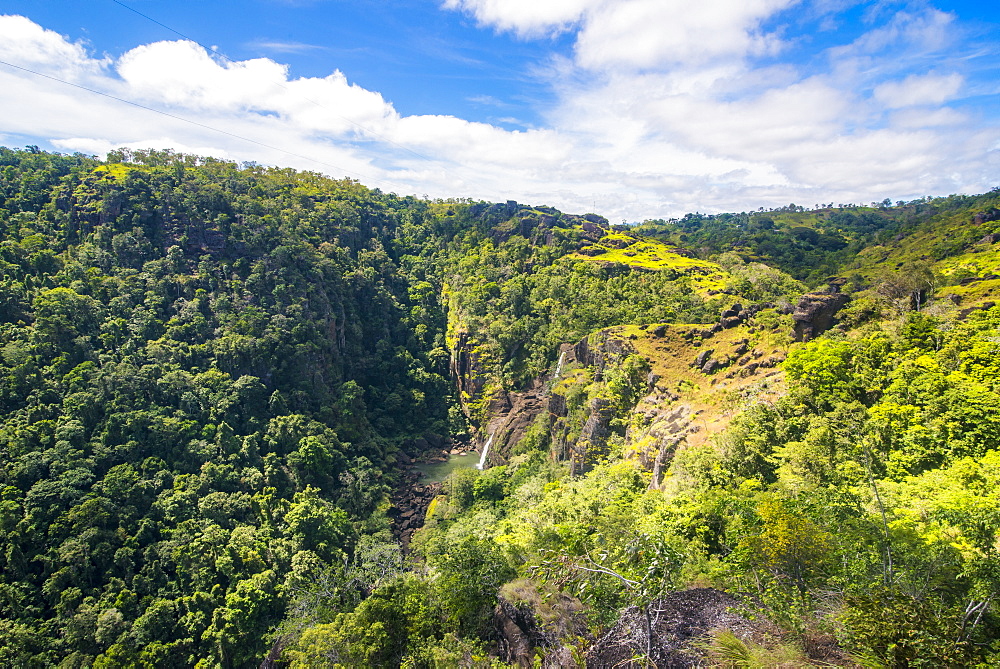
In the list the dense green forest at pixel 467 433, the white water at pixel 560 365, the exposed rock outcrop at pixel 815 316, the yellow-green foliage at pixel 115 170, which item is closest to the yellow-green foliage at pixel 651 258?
the dense green forest at pixel 467 433

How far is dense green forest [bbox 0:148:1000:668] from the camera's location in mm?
13680

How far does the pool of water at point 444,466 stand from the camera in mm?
62562

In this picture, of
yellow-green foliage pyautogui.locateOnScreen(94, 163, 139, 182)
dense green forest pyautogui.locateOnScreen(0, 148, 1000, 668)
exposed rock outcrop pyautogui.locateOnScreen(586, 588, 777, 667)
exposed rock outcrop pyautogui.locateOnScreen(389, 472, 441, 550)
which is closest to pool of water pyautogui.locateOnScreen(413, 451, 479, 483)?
exposed rock outcrop pyautogui.locateOnScreen(389, 472, 441, 550)

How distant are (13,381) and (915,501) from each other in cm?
6675

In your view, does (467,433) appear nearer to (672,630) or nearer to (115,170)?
(672,630)

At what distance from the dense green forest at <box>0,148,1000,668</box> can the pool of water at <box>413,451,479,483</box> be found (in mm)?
2825

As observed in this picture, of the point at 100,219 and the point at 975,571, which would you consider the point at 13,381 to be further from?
the point at 975,571

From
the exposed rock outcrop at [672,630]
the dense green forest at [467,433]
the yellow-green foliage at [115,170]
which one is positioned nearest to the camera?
the exposed rock outcrop at [672,630]

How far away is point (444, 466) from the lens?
65.4 m

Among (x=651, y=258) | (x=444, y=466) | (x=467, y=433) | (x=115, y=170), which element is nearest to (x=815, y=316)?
(x=444, y=466)

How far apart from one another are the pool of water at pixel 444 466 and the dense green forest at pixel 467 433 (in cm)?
282

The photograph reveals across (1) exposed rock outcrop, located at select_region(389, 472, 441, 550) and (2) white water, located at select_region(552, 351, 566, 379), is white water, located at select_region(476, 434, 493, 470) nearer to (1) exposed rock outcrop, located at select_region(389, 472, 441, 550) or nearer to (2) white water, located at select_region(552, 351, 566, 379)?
(1) exposed rock outcrop, located at select_region(389, 472, 441, 550)

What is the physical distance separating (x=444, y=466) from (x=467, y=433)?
7263 mm

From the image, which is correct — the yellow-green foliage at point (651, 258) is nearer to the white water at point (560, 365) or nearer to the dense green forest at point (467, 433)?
the dense green forest at point (467, 433)
